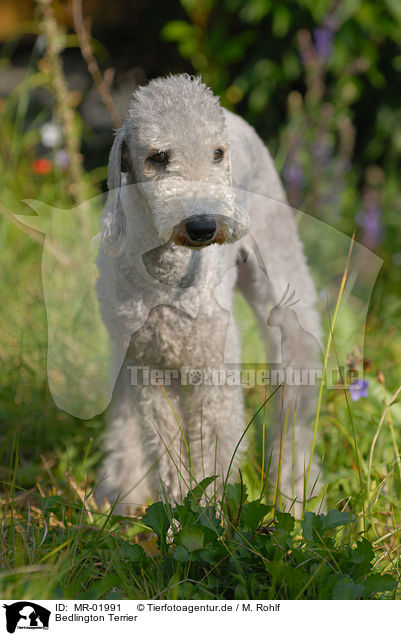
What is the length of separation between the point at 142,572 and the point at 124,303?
0.89m

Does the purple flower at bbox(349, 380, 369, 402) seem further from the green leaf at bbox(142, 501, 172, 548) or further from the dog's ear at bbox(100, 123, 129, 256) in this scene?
the dog's ear at bbox(100, 123, 129, 256)

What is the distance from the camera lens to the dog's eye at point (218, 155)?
1930 mm

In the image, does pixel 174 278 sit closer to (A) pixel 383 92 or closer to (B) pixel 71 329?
(B) pixel 71 329

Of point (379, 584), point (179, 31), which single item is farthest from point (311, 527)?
point (179, 31)

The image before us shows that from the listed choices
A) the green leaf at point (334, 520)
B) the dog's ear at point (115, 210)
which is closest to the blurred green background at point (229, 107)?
the green leaf at point (334, 520)

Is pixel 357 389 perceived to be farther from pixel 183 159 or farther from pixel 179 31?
pixel 179 31

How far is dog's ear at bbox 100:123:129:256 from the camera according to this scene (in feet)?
6.75

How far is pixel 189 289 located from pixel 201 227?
44 centimetres

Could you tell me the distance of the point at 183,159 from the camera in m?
1.87

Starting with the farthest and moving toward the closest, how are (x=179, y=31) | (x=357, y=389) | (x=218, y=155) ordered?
1. (x=179, y=31)
2. (x=357, y=389)
3. (x=218, y=155)

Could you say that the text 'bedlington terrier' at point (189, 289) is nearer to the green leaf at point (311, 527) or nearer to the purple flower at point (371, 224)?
the green leaf at point (311, 527)
